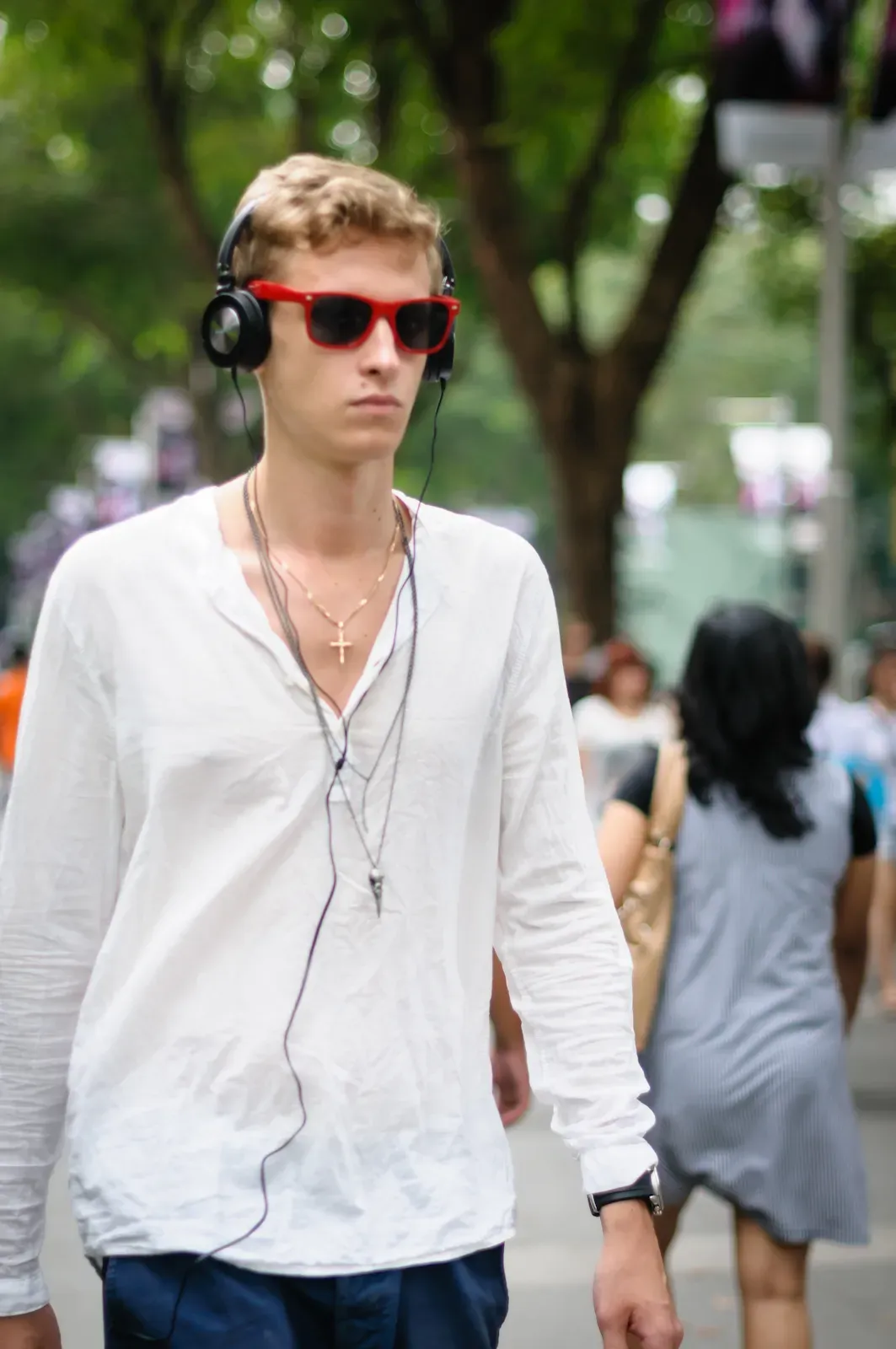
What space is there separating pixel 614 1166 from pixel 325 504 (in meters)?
0.77

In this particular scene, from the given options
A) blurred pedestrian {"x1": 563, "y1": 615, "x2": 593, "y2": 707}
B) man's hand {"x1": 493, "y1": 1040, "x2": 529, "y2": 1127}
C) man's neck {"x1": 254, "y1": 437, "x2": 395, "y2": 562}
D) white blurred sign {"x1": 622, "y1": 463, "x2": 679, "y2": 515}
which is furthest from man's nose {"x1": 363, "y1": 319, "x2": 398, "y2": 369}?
white blurred sign {"x1": 622, "y1": 463, "x2": 679, "y2": 515}

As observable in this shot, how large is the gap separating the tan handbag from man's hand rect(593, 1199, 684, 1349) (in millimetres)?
1727

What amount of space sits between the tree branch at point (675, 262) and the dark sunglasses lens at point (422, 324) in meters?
13.7

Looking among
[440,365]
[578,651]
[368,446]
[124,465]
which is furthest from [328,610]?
[124,465]

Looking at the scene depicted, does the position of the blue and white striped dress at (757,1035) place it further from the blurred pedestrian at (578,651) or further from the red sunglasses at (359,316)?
the blurred pedestrian at (578,651)

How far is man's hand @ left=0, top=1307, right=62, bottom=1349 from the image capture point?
8.50 ft

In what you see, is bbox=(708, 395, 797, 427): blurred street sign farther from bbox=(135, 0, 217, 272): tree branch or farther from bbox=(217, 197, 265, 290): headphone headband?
bbox=(217, 197, 265, 290): headphone headband

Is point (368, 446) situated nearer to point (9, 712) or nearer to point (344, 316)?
point (344, 316)

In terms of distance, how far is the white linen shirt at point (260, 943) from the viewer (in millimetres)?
2475

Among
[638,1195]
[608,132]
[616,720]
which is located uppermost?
[608,132]

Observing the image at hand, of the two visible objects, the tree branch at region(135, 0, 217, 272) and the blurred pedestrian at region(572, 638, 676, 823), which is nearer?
the blurred pedestrian at region(572, 638, 676, 823)

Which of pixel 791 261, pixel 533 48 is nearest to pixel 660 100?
pixel 533 48

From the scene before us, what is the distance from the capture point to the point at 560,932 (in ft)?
8.82

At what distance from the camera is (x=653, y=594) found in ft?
124
